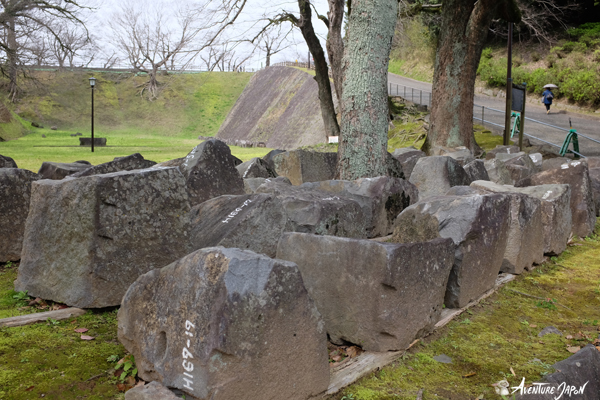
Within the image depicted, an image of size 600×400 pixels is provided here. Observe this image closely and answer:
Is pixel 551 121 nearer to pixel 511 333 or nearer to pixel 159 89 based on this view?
pixel 511 333

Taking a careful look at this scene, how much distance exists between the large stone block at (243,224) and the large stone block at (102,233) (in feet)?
1.13

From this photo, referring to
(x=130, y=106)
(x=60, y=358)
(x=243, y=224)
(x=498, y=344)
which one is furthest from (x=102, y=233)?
(x=130, y=106)

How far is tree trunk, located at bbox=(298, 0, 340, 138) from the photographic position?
1685 cm

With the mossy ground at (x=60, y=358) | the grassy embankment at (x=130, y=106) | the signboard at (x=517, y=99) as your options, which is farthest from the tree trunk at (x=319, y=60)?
the grassy embankment at (x=130, y=106)

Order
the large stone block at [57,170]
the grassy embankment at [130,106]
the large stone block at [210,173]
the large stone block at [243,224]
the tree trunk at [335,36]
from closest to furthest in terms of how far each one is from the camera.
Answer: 1. the large stone block at [243,224]
2. the large stone block at [210,173]
3. the large stone block at [57,170]
4. the tree trunk at [335,36]
5. the grassy embankment at [130,106]

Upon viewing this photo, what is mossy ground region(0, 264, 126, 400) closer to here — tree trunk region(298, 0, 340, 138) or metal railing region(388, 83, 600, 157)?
tree trunk region(298, 0, 340, 138)

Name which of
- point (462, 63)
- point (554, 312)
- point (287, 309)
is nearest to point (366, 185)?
point (554, 312)

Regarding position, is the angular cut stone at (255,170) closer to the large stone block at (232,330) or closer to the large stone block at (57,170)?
the large stone block at (57,170)

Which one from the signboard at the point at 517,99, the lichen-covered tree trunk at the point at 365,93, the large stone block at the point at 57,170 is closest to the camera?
the large stone block at the point at 57,170

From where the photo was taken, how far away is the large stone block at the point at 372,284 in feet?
10.7

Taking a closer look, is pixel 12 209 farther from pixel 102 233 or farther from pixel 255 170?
pixel 255 170

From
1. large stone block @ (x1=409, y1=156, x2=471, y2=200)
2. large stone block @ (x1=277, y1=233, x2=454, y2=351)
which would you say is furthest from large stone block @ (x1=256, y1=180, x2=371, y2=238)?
large stone block @ (x1=409, y1=156, x2=471, y2=200)

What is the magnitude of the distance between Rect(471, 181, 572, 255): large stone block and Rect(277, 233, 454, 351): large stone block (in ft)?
9.71

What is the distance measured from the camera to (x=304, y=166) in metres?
9.53
